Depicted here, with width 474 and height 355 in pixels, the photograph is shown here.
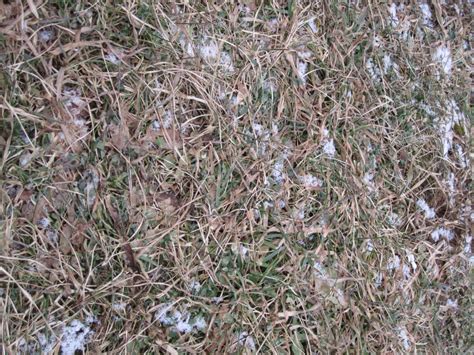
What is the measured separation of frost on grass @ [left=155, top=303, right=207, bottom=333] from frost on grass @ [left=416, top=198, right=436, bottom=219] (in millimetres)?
726

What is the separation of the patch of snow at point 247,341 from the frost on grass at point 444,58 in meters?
0.99

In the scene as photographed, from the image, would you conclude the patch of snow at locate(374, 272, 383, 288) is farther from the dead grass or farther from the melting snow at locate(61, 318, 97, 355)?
the melting snow at locate(61, 318, 97, 355)

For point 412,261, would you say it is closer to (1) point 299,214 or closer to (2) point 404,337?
(2) point 404,337

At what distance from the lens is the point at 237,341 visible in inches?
49.3

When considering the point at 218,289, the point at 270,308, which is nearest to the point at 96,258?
the point at 218,289

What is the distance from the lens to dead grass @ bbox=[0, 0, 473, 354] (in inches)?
45.5

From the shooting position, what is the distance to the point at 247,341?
49.6 inches

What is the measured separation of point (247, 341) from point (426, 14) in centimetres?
116

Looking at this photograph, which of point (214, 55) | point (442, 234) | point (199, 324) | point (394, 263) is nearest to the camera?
point (199, 324)

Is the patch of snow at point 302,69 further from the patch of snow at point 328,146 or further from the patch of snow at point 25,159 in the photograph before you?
the patch of snow at point 25,159

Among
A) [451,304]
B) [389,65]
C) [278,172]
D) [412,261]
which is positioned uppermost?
[389,65]

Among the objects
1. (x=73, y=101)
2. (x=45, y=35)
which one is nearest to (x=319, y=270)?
(x=73, y=101)

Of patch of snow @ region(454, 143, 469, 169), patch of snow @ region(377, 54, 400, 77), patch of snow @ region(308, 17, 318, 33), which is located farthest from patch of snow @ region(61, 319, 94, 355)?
patch of snow @ region(454, 143, 469, 169)

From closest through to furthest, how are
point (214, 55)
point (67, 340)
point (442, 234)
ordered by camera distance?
point (67, 340) → point (214, 55) → point (442, 234)
